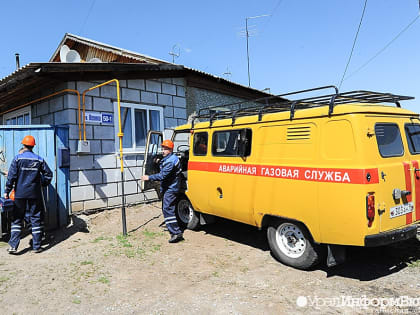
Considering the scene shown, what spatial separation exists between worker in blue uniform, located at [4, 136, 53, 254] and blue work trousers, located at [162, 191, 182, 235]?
2.13m

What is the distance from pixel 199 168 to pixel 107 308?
2878mm

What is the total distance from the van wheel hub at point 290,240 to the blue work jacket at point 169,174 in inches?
84.5

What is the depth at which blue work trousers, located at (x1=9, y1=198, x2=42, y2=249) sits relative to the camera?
17.0 ft

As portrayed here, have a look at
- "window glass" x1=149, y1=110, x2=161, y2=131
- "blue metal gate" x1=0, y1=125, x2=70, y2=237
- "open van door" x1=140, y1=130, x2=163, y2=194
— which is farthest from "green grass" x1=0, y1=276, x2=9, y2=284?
"window glass" x1=149, y1=110, x2=161, y2=131

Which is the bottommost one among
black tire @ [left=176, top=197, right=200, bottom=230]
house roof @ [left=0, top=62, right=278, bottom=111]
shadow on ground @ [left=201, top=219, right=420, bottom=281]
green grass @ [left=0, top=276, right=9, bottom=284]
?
green grass @ [left=0, top=276, right=9, bottom=284]

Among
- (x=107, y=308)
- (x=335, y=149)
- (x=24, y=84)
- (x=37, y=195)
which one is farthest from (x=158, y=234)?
(x=24, y=84)

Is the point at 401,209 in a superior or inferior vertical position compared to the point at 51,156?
inferior

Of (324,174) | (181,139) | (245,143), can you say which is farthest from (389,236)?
(181,139)

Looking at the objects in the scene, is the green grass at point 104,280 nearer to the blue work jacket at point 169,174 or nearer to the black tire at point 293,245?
the blue work jacket at point 169,174

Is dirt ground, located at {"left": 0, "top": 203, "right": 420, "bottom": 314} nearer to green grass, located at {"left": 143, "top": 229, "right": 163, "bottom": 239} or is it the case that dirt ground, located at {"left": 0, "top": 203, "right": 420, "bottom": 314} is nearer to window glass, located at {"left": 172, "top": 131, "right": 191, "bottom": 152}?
green grass, located at {"left": 143, "top": 229, "right": 163, "bottom": 239}

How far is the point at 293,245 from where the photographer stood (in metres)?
4.35

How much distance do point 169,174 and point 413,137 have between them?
3796 mm

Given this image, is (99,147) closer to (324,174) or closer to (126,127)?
(126,127)

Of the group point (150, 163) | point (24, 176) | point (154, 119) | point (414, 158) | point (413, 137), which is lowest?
point (24, 176)
